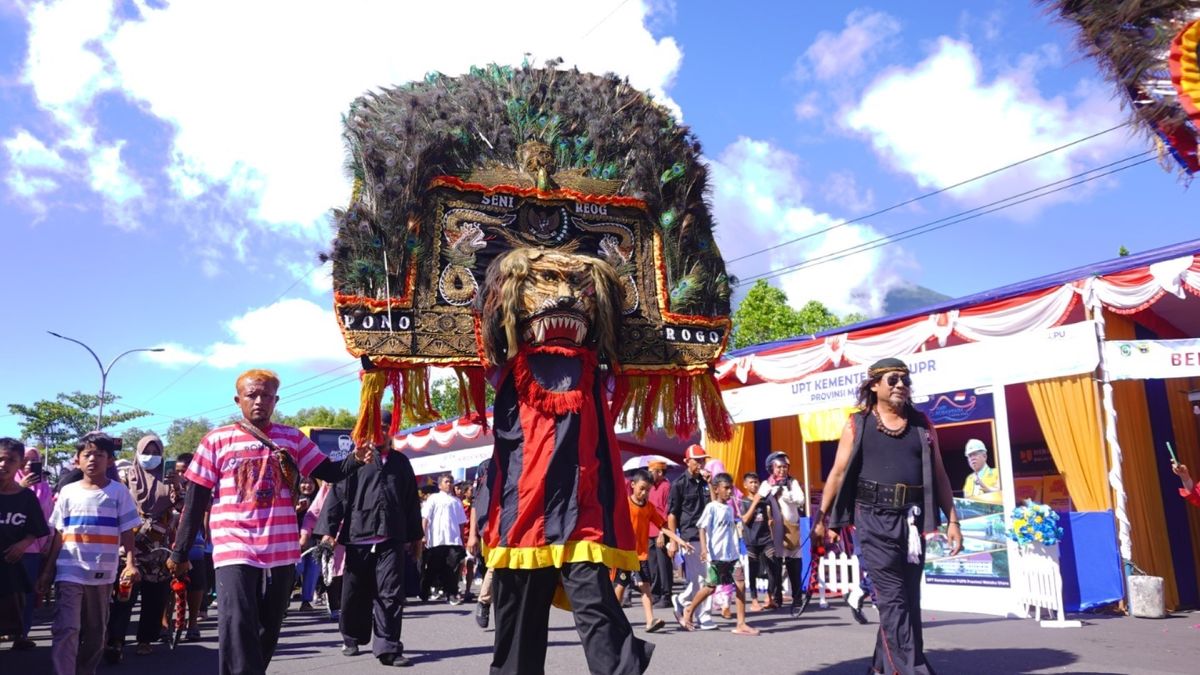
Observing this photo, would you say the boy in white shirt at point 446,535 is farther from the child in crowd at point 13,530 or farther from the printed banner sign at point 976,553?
the child in crowd at point 13,530

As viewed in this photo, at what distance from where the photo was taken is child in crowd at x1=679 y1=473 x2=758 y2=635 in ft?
29.7

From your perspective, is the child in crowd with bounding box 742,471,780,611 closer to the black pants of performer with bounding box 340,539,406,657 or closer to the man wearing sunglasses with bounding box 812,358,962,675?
the black pants of performer with bounding box 340,539,406,657

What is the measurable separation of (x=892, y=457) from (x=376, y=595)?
13.7 ft

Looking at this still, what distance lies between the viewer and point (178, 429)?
96.1 metres

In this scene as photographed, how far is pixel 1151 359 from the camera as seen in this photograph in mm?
9602

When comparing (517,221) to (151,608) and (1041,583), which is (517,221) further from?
(1041,583)

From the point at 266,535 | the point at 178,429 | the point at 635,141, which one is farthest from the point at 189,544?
the point at 178,429

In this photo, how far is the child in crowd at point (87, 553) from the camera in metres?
5.62

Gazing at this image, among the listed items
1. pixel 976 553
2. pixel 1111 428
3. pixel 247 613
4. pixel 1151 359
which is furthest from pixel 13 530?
pixel 1151 359

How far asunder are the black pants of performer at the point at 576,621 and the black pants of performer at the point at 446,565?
9.98m

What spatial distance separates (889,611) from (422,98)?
4049 millimetres

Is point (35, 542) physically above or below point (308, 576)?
above

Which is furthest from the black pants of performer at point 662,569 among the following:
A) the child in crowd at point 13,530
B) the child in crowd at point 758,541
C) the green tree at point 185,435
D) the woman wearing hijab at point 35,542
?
the green tree at point 185,435

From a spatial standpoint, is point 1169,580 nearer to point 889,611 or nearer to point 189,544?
point 889,611
